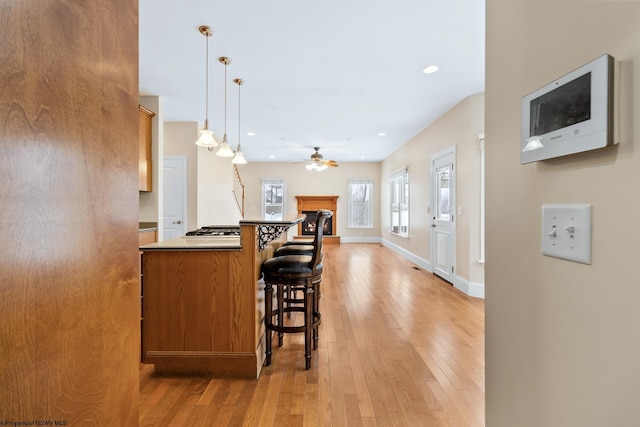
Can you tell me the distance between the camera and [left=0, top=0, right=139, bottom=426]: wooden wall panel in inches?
21.5

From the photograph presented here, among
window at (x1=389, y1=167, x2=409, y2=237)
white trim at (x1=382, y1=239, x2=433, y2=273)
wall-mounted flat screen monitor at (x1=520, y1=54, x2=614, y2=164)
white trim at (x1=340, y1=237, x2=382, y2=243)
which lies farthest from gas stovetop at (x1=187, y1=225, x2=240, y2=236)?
white trim at (x1=340, y1=237, x2=382, y2=243)

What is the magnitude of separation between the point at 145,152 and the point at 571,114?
15.6ft

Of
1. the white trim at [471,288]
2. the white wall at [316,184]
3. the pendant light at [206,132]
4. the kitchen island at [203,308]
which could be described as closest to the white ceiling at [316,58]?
the pendant light at [206,132]

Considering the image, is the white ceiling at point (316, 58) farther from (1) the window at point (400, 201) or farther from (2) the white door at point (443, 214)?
(1) the window at point (400, 201)

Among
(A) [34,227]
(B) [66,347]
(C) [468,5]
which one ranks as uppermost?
(C) [468,5]

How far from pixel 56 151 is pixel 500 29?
123cm

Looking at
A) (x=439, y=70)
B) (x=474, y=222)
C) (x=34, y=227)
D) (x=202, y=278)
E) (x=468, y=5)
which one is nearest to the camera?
(x=34, y=227)

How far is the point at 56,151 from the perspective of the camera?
64cm

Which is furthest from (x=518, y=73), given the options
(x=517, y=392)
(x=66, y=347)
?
(x=66, y=347)

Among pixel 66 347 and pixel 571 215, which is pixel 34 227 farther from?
pixel 571 215

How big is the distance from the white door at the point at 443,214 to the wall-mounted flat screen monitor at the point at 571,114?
167 inches

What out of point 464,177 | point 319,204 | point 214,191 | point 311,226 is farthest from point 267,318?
point 319,204

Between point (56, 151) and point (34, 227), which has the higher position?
point (56, 151)

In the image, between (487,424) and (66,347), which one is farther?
(487,424)
